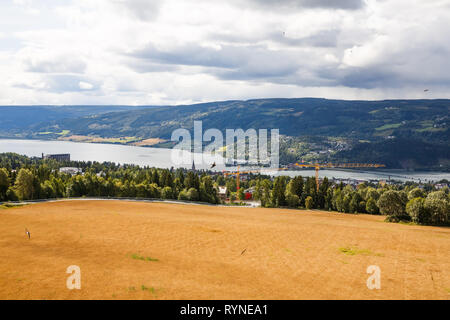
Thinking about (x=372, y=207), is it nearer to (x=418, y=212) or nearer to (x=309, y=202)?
(x=309, y=202)

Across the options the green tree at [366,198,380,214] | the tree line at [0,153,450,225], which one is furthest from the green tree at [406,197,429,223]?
the green tree at [366,198,380,214]

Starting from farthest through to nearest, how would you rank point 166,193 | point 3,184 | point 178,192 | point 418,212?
point 178,192, point 166,193, point 3,184, point 418,212

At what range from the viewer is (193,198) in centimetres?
7038

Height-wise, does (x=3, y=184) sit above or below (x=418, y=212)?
above

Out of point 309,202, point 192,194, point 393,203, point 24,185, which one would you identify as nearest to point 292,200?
point 309,202

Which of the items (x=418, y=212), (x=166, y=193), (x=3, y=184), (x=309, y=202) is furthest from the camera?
(x=166, y=193)

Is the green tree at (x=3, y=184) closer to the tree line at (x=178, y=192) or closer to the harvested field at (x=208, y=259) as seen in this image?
the tree line at (x=178, y=192)

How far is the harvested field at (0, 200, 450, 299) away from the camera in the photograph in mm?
18625

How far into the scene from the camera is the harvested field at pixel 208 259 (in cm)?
1862

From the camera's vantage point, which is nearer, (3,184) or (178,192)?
(3,184)

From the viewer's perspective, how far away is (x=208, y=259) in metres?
24.8

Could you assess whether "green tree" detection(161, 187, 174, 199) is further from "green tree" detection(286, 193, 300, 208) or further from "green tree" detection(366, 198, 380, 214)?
"green tree" detection(366, 198, 380, 214)
